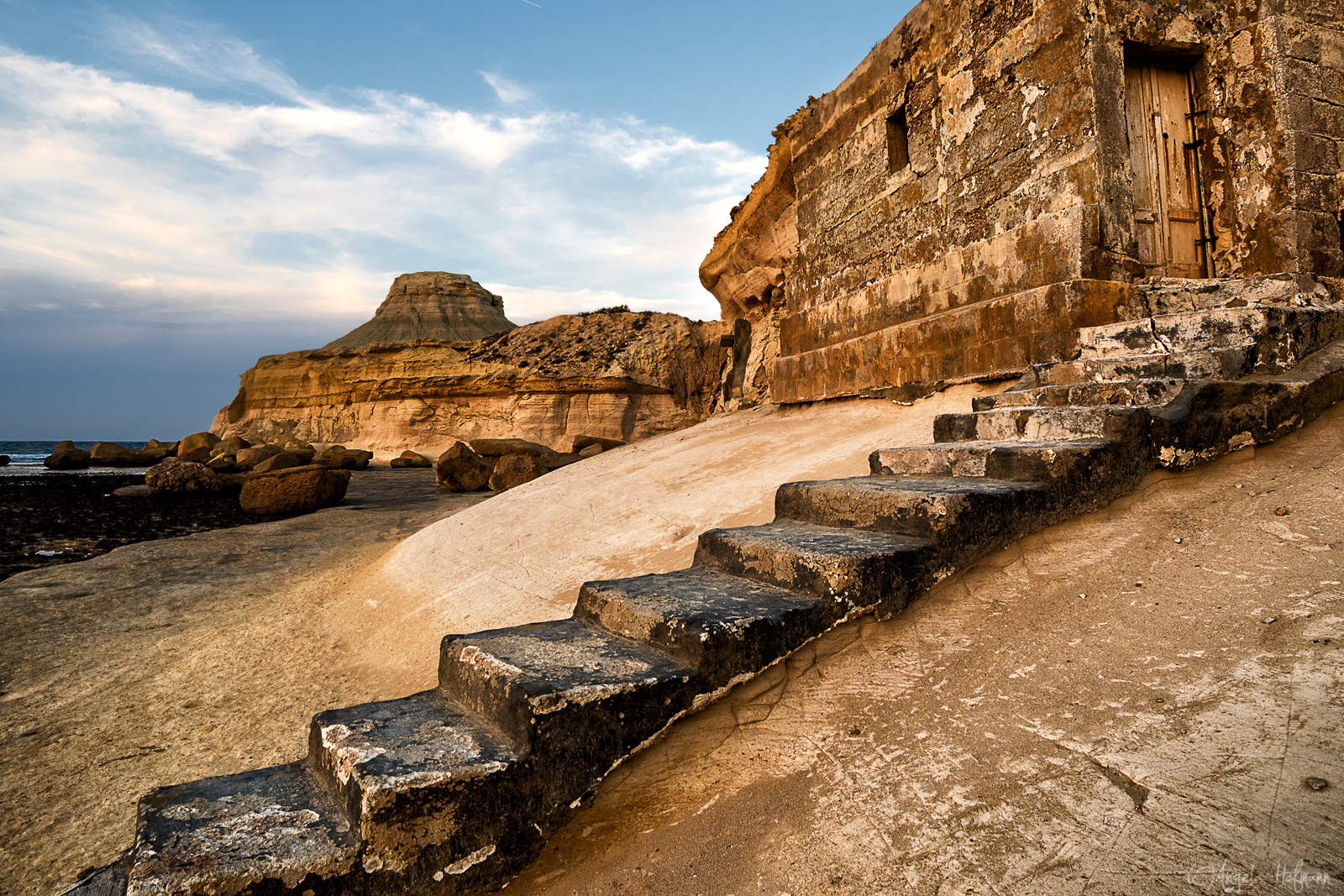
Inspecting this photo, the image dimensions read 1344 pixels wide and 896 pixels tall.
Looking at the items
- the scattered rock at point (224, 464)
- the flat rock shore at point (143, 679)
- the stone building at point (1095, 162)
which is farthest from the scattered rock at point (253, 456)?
the stone building at point (1095, 162)

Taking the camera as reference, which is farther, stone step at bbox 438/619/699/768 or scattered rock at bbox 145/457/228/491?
scattered rock at bbox 145/457/228/491

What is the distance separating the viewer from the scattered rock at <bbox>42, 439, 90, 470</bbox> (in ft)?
78.7

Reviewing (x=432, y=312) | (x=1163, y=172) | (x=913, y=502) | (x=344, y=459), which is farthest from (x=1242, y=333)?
(x=432, y=312)

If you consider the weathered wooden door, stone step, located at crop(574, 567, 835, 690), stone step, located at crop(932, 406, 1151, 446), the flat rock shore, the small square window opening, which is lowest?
the flat rock shore

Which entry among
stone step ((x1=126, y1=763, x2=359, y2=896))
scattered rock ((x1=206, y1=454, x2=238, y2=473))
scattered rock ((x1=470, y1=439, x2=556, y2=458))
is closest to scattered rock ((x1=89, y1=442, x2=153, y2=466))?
scattered rock ((x1=206, y1=454, x2=238, y2=473))

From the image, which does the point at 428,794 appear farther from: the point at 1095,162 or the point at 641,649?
the point at 1095,162

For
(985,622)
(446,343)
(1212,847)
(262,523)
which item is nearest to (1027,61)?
(985,622)

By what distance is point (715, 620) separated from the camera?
146 cm

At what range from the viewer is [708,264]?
10078 mm

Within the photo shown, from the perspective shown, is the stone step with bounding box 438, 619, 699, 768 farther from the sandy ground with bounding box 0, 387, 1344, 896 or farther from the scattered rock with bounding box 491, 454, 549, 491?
the scattered rock with bounding box 491, 454, 549, 491

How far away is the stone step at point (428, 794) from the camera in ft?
3.52

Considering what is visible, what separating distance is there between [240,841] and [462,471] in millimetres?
10531

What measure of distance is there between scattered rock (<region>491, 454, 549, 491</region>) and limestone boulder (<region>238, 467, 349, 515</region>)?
2268 mm

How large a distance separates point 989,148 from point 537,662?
4.07 m
